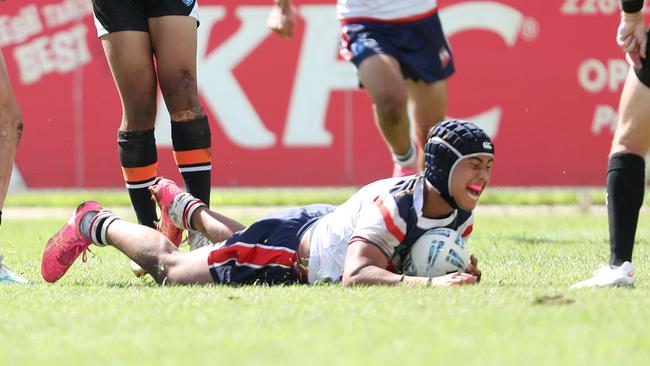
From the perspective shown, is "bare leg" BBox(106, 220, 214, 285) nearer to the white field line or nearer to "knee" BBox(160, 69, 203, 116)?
"knee" BBox(160, 69, 203, 116)

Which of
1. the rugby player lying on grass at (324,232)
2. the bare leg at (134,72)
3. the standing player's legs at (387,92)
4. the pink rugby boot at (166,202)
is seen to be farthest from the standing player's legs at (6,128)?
the standing player's legs at (387,92)

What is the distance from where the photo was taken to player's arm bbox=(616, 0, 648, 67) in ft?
18.9

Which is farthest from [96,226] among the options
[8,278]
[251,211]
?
[251,211]

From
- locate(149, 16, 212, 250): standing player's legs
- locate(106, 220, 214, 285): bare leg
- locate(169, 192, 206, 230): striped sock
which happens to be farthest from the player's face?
locate(149, 16, 212, 250): standing player's legs

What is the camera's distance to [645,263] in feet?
23.4

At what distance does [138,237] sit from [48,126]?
313 inches

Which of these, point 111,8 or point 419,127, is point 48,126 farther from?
point 111,8

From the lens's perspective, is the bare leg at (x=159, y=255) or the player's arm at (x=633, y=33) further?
the bare leg at (x=159, y=255)

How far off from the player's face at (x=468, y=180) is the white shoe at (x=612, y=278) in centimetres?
58

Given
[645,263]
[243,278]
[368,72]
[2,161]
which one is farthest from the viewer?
[368,72]

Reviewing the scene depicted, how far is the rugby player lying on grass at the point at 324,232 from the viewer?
564cm

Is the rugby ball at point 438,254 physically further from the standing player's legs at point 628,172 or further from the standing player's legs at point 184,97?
the standing player's legs at point 184,97

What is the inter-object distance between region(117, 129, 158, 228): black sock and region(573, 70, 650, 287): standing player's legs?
7.81ft

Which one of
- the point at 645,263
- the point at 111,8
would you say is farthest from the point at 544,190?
the point at 111,8
